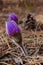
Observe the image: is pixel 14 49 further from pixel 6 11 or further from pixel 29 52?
pixel 6 11

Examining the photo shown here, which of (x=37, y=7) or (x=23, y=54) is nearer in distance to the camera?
(x=23, y=54)

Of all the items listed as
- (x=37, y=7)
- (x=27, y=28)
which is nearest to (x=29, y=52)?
(x=27, y=28)

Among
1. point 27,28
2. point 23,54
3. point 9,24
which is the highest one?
point 9,24

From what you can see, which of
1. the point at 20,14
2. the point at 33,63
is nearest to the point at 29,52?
the point at 33,63

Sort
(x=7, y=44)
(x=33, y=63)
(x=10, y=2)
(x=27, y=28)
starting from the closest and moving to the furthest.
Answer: (x=33, y=63) → (x=7, y=44) → (x=27, y=28) → (x=10, y=2)

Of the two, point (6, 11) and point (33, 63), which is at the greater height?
point (33, 63)

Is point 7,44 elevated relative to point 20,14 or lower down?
elevated

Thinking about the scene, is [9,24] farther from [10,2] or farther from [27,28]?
[10,2]

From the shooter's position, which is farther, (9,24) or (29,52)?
(29,52)

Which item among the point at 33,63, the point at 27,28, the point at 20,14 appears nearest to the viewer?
the point at 33,63
